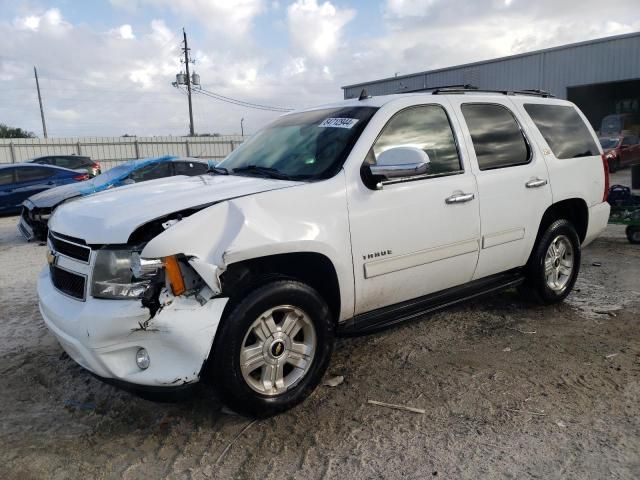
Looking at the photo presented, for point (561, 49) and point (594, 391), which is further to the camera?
point (561, 49)

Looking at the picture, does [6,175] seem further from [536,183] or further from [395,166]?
[536,183]

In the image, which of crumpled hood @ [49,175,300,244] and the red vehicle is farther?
the red vehicle

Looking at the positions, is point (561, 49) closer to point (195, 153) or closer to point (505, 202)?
point (195, 153)

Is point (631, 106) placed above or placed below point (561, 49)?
below

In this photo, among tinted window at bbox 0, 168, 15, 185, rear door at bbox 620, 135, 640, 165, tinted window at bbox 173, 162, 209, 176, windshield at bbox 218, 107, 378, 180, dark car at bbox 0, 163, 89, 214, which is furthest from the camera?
A: rear door at bbox 620, 135, 640, 165

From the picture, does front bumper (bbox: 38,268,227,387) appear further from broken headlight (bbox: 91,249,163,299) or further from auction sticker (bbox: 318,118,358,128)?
auction sticker (bbox: 318,118,358,128)

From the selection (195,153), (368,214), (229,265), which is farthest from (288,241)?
(195,153)

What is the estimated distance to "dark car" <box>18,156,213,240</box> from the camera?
8867mm

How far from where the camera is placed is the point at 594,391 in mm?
3279

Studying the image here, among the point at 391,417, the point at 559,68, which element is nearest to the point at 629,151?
the point at 559,68

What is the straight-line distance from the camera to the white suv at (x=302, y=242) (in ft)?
8.68

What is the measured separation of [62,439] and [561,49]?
29990 mm

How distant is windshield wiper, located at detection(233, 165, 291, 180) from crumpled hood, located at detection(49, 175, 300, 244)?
0.33 ft

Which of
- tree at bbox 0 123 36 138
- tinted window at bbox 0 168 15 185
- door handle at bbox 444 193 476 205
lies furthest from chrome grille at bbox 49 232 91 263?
tree at bbox 0 123 36 138
